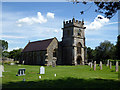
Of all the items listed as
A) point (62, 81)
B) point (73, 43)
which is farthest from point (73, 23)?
point (62, 81)

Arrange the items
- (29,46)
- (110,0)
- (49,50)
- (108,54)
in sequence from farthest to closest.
Result: (108,54), (29,46), (49,50), (110,0)

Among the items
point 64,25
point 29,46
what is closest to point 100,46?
point 64,25

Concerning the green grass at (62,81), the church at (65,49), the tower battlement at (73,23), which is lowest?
the green grass at (62,81)

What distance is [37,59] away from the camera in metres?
47.4

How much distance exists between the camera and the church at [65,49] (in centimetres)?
4422

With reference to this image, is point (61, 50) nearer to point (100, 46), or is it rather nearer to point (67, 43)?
point (67, 43)

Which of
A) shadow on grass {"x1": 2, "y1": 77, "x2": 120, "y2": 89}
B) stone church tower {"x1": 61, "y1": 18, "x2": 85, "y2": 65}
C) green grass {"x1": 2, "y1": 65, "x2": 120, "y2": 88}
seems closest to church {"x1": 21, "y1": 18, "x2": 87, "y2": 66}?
stone church tower {"x1": 61, "y1": 18, "x2": 85, "y2": 65}

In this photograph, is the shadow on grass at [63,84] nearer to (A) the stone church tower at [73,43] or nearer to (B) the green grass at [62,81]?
(B) the green grass at [62,81]

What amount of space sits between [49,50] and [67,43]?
23.5 feet

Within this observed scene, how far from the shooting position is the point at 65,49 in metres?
48.1

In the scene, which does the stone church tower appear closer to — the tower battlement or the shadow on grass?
the tower battlement

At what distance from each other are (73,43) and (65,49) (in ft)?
11.3

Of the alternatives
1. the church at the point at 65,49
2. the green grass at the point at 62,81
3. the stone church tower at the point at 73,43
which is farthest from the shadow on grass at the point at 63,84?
the stone church tower at the point at 73,43

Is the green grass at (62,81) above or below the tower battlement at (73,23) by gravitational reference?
below
